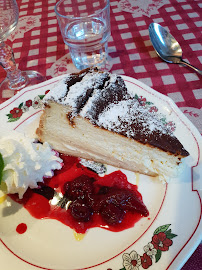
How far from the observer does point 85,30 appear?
7.17 ft

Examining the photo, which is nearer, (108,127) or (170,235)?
(170,235)

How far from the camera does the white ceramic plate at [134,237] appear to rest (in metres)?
1.20

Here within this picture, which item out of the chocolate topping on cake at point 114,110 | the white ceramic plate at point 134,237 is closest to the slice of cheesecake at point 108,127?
the chocolate topping on cake at point 114,110

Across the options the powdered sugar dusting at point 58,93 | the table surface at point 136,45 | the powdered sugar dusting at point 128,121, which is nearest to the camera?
the powdered sugar dusting at point 128,121

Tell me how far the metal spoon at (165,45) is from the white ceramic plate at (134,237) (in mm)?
877

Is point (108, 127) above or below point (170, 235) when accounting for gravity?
above

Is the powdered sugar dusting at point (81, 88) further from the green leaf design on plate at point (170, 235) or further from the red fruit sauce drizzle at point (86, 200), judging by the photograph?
the green leaf design on plate at point (170, 235)

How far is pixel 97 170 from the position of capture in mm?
1688

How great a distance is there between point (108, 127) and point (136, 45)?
4.15 feet

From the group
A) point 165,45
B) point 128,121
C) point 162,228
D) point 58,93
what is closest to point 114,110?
point 128,121

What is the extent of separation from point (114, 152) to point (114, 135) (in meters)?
0.16

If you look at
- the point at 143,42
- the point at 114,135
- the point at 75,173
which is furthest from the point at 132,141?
the point at 143,42

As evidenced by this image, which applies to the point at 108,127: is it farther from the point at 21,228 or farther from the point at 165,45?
the point at 165,45

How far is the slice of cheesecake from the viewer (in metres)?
1.50
